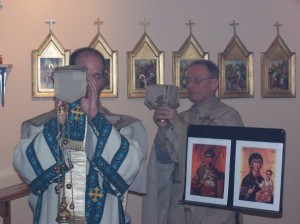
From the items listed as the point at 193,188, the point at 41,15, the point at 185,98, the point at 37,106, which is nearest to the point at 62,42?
the point at 41,15

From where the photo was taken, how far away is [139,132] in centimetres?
354

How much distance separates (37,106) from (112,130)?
→ 2.23m

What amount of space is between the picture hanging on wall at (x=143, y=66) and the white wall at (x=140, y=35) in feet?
0.19

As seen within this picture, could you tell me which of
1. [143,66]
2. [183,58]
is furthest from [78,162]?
[183,58]

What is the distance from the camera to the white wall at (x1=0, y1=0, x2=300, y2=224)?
501 centimetres

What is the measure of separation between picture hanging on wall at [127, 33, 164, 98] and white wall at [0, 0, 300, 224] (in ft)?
0.19

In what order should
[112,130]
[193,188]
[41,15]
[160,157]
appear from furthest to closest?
[41,15], [160,157], [193,188], [112,130]

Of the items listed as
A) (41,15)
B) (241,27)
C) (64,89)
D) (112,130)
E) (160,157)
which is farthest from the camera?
(241,27)

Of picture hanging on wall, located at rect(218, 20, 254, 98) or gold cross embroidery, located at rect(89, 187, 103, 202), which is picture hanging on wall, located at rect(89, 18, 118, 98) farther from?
gold cross embroidery, located at rect(89, 187, 103, 202)

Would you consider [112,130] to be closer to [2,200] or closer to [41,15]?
[2,200]

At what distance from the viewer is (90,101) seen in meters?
2.96

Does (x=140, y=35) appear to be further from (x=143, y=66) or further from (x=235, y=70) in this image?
(x=235, y=70)

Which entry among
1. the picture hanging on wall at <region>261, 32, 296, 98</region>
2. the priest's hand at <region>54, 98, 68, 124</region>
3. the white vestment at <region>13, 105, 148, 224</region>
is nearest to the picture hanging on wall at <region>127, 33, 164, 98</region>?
the picture hanging on wall at <region>261, 32, 296, 98</region>

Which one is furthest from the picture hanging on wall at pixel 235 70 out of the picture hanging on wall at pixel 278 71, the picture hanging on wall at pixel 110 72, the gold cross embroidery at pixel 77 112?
the gold cross embroidery at pixel 77 112
